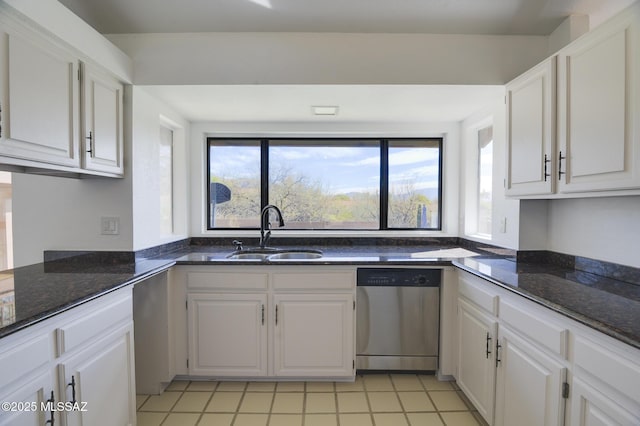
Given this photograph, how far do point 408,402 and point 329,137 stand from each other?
2.30m

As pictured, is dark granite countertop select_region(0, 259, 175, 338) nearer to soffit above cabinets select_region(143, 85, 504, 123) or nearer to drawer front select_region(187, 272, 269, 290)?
drawer front select_region(187, 272, 269, 290)

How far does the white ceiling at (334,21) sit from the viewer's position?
1.88m

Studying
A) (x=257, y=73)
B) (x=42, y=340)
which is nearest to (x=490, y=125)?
(x=257, y=73)

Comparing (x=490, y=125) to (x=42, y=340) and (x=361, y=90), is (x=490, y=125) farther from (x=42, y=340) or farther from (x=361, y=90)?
(x=42, y=340)

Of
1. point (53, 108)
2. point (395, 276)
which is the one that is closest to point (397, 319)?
point (395, 276)

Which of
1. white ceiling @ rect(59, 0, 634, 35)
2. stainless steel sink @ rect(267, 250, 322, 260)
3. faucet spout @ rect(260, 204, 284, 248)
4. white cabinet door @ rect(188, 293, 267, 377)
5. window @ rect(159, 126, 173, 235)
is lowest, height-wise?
white cabinet door @ rect(188, 293, 267, 377)

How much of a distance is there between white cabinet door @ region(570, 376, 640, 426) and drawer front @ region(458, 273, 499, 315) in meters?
0.53

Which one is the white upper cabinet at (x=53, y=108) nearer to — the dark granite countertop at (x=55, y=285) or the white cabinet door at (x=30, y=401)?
the dark granite countertop at (x=55, y=285)

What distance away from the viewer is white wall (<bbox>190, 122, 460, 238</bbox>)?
3.00m

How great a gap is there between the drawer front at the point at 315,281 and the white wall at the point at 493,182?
1160 mm

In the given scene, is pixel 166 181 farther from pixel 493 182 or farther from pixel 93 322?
pixel 493 182

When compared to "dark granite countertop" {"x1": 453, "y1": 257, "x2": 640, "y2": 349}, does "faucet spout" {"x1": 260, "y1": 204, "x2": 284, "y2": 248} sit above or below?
above

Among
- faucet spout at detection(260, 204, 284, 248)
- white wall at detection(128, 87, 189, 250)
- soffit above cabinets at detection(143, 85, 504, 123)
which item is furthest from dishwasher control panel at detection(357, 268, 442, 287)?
white wall at detection(128, 87, 189, 250)

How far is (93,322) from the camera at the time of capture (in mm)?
1382
